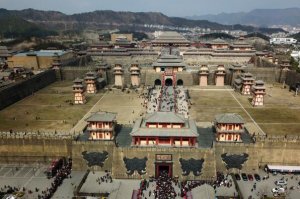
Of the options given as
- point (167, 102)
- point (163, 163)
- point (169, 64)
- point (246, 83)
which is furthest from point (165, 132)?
point (169, 64)

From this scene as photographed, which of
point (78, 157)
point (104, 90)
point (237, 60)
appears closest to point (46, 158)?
point (78, 157)

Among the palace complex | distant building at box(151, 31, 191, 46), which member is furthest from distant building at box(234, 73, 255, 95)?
distant building at box(151, 31, 191, 46)

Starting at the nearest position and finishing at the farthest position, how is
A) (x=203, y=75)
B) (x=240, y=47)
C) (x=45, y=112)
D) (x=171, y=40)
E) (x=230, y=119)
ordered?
(x=230, y=119) → (x=45, y=112) → (x=203, y=75) → (x=240, y=47) → (x=171, y=40)

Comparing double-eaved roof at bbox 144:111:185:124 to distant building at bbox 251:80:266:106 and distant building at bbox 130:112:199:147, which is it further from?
distant building at bbox 251:80:266:106

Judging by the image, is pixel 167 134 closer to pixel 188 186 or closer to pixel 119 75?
pixel 188 186

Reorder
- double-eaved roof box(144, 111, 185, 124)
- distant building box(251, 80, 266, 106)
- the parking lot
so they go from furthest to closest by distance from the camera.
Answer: distant building box(251, 80, 266, 106) → double-eaved roof box(144, 111, 185, 124) → the parking lot

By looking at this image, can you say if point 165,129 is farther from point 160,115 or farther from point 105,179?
point 105,179

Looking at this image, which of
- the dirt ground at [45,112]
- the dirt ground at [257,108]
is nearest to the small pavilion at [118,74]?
the dirt ground at [45,112]
